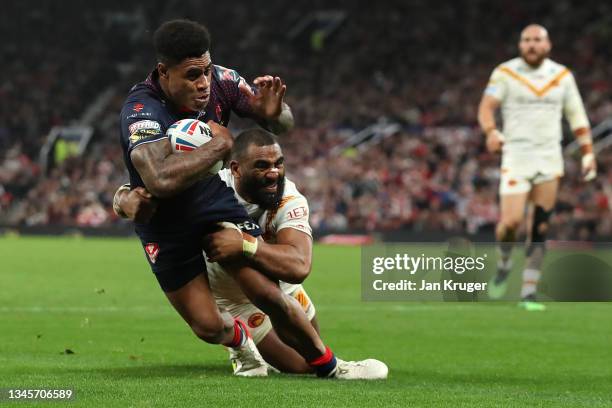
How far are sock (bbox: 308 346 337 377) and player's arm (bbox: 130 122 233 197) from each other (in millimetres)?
1240

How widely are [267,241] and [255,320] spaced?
1.70 ft

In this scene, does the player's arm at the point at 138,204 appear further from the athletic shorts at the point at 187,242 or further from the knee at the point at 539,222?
the knee at the point at 539,222

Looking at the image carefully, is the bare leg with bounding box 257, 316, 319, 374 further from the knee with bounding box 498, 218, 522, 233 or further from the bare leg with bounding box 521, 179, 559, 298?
the bare leg with bounding box 521, 179, 559, 298

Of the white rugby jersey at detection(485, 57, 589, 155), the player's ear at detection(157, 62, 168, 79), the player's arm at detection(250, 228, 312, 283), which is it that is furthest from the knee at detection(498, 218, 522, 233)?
the player's ear at detection(157, 62, 168, 79)

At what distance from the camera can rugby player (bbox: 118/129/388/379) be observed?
21.1ft

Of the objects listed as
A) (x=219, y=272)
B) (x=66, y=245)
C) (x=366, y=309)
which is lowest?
(x=66, y=245)

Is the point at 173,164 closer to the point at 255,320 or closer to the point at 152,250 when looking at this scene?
the point at 152,250

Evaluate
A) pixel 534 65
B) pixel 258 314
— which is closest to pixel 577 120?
pixel 534 65

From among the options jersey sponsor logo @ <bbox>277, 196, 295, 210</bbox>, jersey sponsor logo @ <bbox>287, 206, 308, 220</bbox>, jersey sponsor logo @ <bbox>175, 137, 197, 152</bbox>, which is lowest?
jersey sponsor logo @ <bbox>287, 206, 308, 220</bbox>

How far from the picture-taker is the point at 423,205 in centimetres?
2528

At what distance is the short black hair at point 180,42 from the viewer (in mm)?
6527

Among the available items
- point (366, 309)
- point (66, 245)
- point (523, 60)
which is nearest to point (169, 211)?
point (366, 309)

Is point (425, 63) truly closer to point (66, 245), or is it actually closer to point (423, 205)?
point (423, 205)

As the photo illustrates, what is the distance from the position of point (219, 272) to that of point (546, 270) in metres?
6.47
